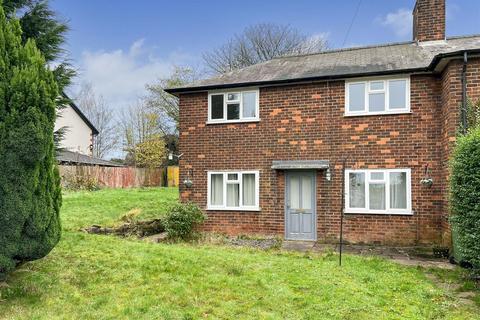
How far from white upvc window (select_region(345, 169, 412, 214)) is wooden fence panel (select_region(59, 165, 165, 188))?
60.2 ft

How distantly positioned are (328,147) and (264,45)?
25.1 m

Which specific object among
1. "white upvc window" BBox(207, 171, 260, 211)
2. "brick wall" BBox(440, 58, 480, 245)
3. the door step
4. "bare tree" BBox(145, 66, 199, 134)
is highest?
"bare tree" BBox(145, 66, 199, 134)

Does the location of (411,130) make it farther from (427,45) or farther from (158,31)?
(158,31)

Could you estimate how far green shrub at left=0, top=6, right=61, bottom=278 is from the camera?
4871 mm

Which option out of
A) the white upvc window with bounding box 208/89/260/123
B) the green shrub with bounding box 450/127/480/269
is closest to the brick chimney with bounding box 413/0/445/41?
the white upvc window with bounding box 208/89/260/123

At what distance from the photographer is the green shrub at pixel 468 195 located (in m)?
5.99

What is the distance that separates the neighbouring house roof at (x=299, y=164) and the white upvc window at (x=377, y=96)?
1.58m

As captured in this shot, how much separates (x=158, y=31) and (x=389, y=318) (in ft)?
58.8

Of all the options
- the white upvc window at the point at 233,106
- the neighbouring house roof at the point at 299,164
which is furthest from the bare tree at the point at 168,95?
the neighbouring house roof at the point at 299,164

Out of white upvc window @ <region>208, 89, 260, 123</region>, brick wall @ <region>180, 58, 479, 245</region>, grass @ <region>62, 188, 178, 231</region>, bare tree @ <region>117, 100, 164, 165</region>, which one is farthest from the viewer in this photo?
bare tree @ <region>117, 100, 164, 165</region>

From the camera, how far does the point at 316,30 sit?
110 feet

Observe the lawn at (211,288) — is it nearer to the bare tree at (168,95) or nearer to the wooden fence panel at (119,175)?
the wooden fence panel at (119,175)

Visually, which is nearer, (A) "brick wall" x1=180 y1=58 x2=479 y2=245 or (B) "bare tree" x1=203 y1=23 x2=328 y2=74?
(A) "brick wall" x1=180 y1=58 x2=479 y2=245

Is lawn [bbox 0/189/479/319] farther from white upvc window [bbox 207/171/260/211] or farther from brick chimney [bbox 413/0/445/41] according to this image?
brick chimney [bbox 413/0/445/41]
